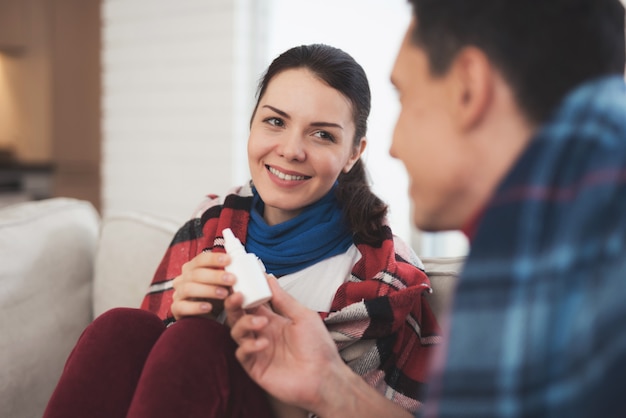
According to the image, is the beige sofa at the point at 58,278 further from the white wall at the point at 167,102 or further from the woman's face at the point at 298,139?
the white wall at the point at 167,102

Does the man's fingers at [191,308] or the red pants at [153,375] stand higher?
the man's fingers at [191,308]

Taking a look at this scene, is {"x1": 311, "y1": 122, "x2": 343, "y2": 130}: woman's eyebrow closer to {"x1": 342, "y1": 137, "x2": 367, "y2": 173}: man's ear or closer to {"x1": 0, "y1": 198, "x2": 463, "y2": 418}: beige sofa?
{"x1": 342, "y1": 137, "x2": 367, "y2": 173}: man's ear

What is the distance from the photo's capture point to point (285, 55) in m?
1.32

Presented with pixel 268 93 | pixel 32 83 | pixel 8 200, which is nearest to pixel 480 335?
pixel 268 93

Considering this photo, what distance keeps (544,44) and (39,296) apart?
120 cm

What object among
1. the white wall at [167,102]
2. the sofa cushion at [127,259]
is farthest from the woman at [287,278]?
the white wall at [167,102]

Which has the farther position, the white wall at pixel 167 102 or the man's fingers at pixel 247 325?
the white wall at pixel 167 102

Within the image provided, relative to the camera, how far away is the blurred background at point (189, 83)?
290 cm

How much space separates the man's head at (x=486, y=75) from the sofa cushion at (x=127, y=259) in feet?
3.07

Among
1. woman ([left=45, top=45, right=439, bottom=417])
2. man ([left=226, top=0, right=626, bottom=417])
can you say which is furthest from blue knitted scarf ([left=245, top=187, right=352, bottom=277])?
man ([left=226, top=0, right=626, bottom=417])

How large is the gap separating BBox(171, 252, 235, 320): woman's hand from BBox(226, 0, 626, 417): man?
13.5 inches

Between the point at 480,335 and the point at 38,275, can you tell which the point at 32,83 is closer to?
the point at 38,275

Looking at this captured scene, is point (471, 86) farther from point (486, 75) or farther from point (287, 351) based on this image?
point (287, 351)

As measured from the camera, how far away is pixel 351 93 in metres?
1.26
